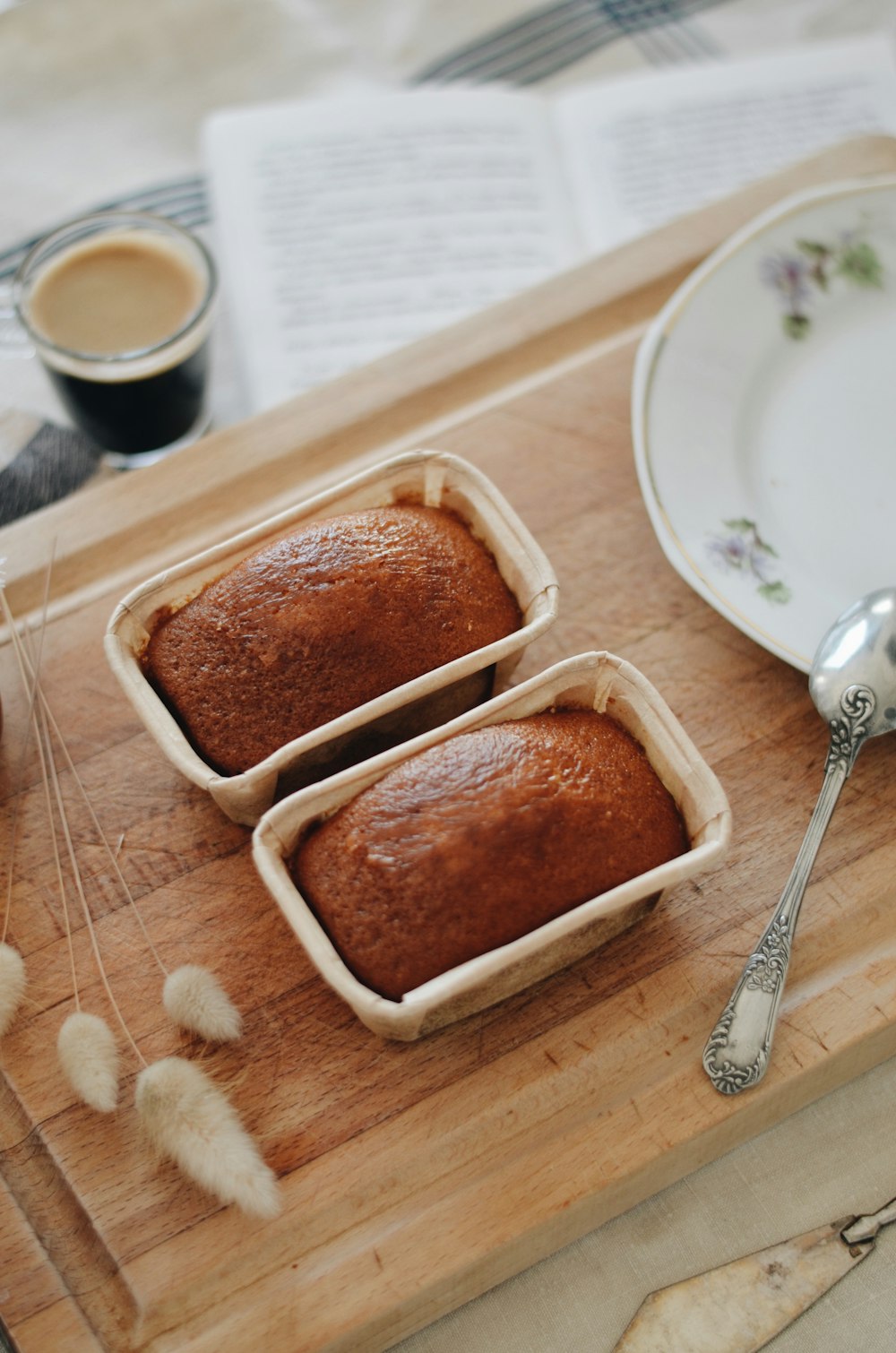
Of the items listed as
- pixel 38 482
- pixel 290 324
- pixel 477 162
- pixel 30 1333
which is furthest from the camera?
pixel 477 162

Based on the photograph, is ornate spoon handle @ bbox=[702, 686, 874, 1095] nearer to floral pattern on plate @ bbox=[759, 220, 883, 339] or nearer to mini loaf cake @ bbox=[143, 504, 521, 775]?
mini loaf cake @ bbox=[143, 504, 521, 775]

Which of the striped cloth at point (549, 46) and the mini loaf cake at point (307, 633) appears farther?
the striped cloth at point (549, 46)

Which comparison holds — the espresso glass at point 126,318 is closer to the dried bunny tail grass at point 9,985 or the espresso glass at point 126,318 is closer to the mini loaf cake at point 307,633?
the mini loaf cake at point 307,633

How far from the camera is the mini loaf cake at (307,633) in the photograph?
0.94 m

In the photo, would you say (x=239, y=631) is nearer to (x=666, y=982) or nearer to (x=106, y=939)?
(x=106, y=939)

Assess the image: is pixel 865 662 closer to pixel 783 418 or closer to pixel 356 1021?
pixel 783 418

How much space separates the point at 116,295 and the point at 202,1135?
3.27ft

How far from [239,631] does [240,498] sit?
1.05ft

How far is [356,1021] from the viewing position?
95 centimetres

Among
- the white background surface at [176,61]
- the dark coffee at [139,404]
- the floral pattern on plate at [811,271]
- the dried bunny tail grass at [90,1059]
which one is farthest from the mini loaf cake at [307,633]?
the white background surface at [176,61]

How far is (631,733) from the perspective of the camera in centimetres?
96

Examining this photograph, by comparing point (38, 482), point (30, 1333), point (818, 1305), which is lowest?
point (818, 1305)

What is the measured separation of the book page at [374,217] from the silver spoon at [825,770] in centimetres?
81

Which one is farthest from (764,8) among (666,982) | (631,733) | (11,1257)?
(11,1257)
